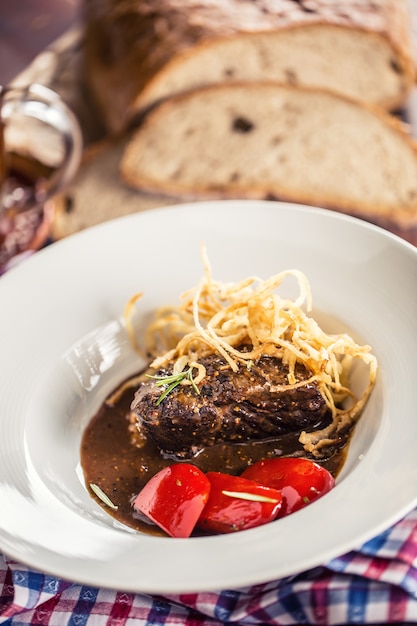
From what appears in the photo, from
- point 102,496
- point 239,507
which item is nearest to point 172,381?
point 102,496

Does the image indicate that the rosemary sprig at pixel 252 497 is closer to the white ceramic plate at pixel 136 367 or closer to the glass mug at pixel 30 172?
the white ceramic plate at pixel 136 367

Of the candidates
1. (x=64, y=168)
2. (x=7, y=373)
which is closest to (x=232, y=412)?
(x=7, y=373)

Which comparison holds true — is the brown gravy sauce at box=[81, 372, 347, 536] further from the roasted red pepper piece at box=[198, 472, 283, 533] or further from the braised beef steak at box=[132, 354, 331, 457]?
the roasted red pepper piece at box=[198, 472, 283, 533]

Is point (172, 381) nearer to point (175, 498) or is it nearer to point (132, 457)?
point (132, 457)

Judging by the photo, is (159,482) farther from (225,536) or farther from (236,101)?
(236,101)

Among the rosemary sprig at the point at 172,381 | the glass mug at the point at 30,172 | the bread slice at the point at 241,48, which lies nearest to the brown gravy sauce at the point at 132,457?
the rosemary sprig at the point at 172,381

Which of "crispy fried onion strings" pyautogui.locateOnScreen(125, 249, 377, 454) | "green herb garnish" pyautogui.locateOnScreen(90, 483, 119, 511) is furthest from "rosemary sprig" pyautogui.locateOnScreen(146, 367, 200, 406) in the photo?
"green herb garnish" pyautogui.locateOnScreen(90, 483, 119, 511)
